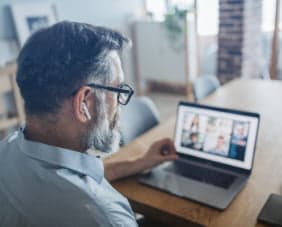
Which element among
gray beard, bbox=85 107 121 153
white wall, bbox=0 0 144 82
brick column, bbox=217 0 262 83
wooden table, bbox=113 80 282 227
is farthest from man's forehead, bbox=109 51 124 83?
brick column, bbox=217 0 262 83

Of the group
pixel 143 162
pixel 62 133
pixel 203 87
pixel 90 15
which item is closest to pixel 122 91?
pixel 62 133

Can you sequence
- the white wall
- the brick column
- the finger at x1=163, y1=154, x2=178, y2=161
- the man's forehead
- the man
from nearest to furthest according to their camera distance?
the man → the man's forehead → the finger at x1=163, y1=154, x2=178, y2=161 → the white wall → the brick column

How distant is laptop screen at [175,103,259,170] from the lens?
1.21 m

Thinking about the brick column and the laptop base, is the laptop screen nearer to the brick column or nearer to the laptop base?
the laptop base

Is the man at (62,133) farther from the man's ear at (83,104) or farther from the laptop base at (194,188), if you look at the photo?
the laptop base at (194,188)

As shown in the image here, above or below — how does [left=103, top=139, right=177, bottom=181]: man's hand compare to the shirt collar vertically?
below

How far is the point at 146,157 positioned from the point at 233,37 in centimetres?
308

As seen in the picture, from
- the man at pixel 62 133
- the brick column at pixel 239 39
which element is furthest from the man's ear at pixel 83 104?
the brick column at pixel 239 39

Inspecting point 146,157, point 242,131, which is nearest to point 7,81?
point 146,157

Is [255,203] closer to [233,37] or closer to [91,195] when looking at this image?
[91,195]

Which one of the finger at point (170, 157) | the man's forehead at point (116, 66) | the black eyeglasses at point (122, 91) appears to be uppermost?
the man's forehead at point (116, 66)

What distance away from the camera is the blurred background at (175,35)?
3.28m

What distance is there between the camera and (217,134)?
126 cm

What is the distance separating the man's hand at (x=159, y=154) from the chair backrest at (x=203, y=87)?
1.09m
